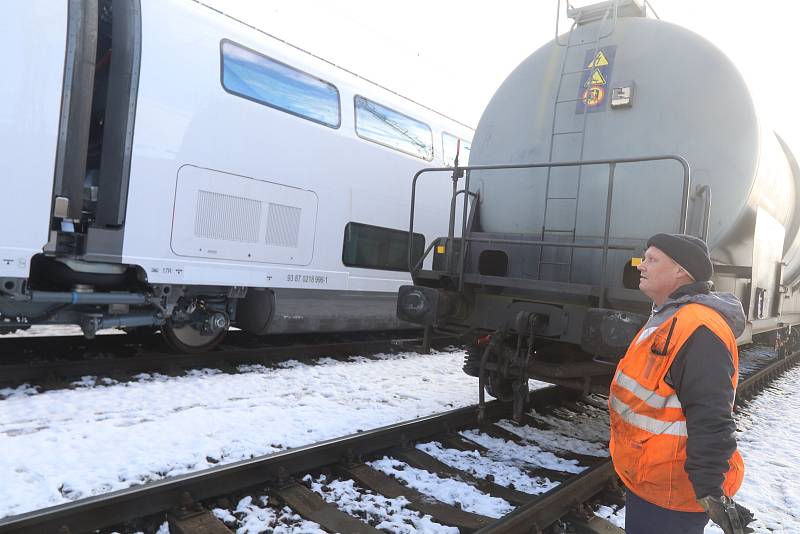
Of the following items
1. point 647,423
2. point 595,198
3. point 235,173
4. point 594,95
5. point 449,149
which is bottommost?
point 647,423

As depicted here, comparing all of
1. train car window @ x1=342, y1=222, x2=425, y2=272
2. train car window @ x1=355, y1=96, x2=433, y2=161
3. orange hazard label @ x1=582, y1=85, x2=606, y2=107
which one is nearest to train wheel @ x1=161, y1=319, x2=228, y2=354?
train car window @ x1=342, y1=222, x2=425, y2=272

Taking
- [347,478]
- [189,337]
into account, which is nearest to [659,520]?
[347,478]

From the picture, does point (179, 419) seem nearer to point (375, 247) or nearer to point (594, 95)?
point (375, 247)

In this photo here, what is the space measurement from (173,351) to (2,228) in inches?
103

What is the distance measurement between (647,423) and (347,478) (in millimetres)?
2196

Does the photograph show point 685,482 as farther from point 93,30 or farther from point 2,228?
point 93,30

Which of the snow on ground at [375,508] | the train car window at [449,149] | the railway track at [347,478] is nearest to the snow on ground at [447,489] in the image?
the railway track at [347,478]

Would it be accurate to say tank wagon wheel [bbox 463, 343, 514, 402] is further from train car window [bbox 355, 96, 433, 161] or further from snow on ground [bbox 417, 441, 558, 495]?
train car window [bbox 355, 96, 433, 161]

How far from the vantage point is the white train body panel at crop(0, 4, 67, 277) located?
14.9ft

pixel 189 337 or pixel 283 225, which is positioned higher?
pixel 283 225

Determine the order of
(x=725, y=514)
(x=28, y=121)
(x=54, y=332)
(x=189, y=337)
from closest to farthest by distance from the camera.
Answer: (x=725, y=514)
(x=28, y=121)
(x=189, y=337)
(x=54, y=332)

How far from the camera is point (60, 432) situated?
12.9 ft

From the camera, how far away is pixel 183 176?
5660 mm

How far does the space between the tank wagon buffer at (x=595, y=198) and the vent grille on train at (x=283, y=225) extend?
7.13ft
